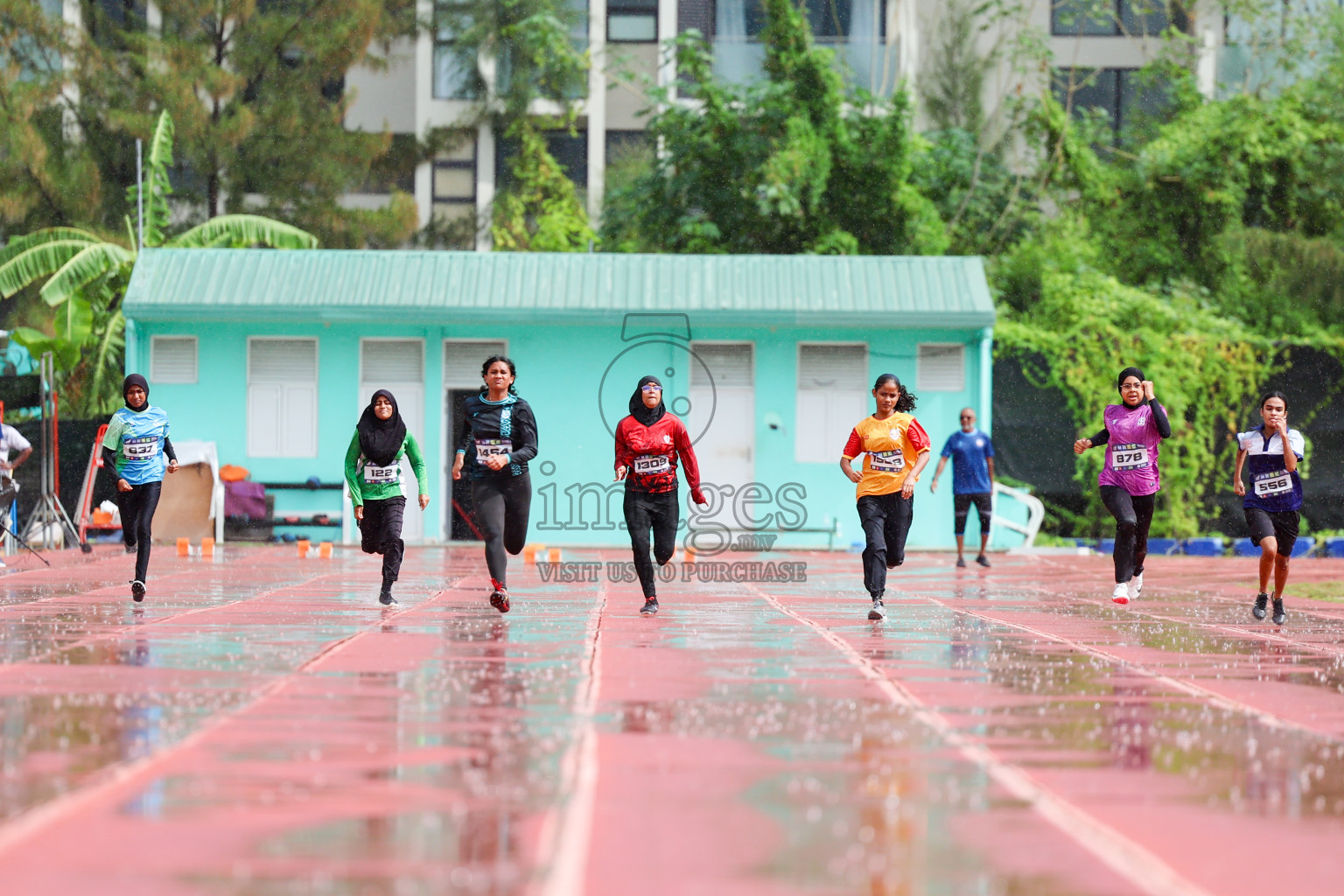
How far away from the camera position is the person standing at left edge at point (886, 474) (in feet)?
38.2

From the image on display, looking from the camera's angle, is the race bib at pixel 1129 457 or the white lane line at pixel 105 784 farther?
the race bib at pixel 1129 457

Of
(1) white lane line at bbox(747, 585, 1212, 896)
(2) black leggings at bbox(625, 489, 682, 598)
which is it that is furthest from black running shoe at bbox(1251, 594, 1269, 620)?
(1) white lane line at bbox(747, 585, 1212, 896)

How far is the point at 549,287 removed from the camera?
77.6ft

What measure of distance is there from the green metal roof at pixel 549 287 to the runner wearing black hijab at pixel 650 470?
11777 mm

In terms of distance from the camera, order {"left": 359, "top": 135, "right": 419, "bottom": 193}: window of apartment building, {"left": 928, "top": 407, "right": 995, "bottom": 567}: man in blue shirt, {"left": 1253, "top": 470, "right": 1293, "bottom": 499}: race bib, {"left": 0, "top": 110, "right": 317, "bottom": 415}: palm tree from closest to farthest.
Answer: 1. {"left": 1253, "top": 470, "right": 1293, "bottom": 499}: race bib
2. {"left": 928, "top": 407, "right": 995, "bottom": 567}: man in blue shirt
3. {"left": 0, "top": 110, "right": 317, "bottom": 415}: palm tree
4. {"left": 359, "top": 135, "right": 419, "bottom": 193}: window of apartment building

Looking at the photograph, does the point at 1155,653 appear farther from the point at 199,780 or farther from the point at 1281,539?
the point at 199,780

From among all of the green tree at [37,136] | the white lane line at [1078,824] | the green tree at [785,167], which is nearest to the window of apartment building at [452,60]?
the green tree at [785,167]

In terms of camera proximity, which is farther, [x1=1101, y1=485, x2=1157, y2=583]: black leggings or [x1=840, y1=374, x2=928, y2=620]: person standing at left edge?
[x1=1101, y1=485, x2=1157, y2=583]: black leggings

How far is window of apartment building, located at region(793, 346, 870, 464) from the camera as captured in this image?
78.3 feet

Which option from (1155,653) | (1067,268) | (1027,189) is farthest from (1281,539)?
(1027,189)

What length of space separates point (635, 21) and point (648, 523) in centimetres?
2815

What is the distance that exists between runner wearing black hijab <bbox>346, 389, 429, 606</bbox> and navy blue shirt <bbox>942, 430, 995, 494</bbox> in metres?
7.90

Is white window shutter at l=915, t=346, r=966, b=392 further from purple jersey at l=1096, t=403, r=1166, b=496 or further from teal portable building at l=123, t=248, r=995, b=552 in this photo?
purple jersey at l=1096, t=403, r=1166, b=496

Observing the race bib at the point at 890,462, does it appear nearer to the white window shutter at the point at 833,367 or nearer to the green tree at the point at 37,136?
the white window shutter at the point at 833,367
